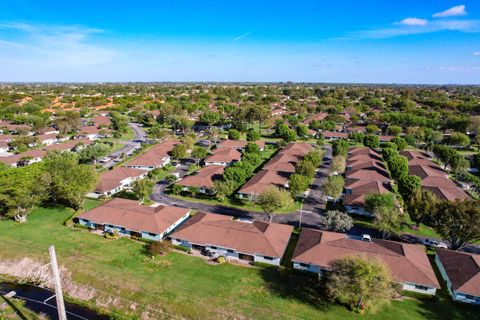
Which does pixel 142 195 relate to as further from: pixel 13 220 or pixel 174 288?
pixel 174 288

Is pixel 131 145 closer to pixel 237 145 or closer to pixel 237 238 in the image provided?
pixel 237 145

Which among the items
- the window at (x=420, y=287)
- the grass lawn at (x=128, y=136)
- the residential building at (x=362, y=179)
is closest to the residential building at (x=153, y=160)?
the grass lawn at (x=128, y=136)

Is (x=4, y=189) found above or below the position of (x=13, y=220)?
above

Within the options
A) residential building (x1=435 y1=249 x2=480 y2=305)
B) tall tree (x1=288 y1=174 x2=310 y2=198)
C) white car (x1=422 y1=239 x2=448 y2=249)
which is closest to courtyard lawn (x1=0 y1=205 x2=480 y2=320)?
residential building (x1=435 y1=249 x2=480 y2=305)

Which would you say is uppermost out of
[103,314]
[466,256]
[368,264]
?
[368,264]

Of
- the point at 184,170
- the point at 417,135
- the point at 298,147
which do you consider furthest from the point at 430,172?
the point at 184,170

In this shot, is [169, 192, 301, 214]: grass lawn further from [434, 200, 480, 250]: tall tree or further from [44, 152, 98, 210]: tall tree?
[434, 200, 480, 250]: tall tree

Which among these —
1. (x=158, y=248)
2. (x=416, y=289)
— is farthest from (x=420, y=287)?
(x=158, y=248)

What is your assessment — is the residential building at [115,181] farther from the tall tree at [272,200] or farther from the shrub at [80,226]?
the tall tree at [272,200]
